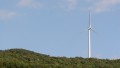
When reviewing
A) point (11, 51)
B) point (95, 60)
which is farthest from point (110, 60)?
point (11, 51)

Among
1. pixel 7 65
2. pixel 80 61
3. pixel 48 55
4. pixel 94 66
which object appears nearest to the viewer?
pixel 7 65

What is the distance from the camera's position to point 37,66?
184 feet

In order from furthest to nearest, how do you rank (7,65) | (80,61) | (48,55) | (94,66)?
(48,55) → (80,61) → (94,66) → (7,65)

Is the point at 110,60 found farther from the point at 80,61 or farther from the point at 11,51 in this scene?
the point at 11,51

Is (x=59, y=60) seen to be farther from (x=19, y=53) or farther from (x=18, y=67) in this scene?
(x=18, y=67)

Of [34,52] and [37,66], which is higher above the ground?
[34,52]

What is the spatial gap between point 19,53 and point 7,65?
18.1 m

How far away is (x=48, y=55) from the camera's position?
7275cm

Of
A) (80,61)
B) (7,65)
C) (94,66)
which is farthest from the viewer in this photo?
(80,61)

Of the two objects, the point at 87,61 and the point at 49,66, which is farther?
the point at 87,61

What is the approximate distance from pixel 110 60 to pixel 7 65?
20.4m

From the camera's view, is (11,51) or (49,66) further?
(11,51)

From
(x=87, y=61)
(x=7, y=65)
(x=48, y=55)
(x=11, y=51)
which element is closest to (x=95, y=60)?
(x=87, y=61)

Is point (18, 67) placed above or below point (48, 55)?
below
